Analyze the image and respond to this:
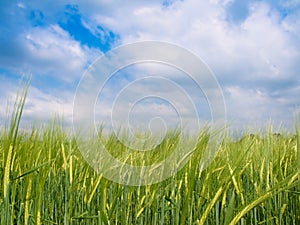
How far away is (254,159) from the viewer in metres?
2.01

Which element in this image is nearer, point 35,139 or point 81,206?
point 81,206

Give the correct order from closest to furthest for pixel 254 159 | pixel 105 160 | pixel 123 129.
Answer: pixel 105 160, pixel 123 129, pixel 254 159

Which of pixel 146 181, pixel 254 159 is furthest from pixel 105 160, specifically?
pixel 254 159

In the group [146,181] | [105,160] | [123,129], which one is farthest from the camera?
[123,129]

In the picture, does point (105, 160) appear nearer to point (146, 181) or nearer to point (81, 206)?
point (146, 181)

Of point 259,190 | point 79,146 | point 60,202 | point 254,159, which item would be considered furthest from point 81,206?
point 254,159

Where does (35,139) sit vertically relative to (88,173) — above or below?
above

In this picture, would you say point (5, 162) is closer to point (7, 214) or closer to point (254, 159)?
point (7, 214)

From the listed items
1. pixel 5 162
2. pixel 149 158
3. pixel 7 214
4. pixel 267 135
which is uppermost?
pixel 267 135

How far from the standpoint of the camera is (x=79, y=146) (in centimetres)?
159

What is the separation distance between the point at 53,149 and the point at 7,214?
511mm

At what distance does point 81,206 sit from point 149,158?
1.13 feet

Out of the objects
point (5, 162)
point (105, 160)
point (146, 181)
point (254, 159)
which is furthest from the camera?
point (254, 159)

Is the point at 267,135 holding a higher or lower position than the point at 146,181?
higher
